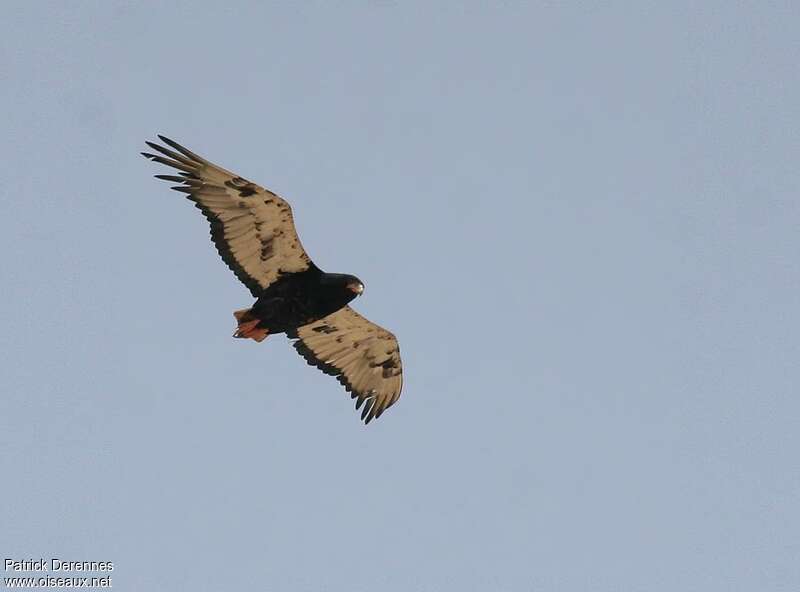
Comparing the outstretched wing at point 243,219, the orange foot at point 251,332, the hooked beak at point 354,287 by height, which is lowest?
the orange foot at point 251,332

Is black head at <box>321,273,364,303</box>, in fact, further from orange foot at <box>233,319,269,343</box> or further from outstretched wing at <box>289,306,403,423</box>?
outstretched wing at <box>289,306,403,423</box>

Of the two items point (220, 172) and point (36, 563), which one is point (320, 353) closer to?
point (220, 172)

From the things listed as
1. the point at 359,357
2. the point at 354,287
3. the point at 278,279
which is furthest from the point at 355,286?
the point at 359,357

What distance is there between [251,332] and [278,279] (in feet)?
4.46

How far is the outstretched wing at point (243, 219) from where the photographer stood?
2773 cm

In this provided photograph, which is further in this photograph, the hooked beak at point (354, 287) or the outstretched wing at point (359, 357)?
the outstretched wing at point (359, 357)

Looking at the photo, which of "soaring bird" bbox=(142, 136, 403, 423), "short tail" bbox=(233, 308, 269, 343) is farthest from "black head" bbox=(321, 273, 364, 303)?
"short tail" bbox=(233, 308, 269, 343)

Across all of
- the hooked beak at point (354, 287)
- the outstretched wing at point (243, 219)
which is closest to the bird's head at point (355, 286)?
the hooked beak at point (354, 287)

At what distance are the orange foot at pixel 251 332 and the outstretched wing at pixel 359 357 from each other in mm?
2237

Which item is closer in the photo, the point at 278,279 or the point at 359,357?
the point at 278,279

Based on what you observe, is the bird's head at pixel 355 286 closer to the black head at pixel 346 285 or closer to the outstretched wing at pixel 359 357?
the black head at pixel 346 285

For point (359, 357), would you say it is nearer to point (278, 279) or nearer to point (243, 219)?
point (278, 279)

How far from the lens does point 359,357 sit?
31844 millimetres

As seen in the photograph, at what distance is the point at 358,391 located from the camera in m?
32.0
